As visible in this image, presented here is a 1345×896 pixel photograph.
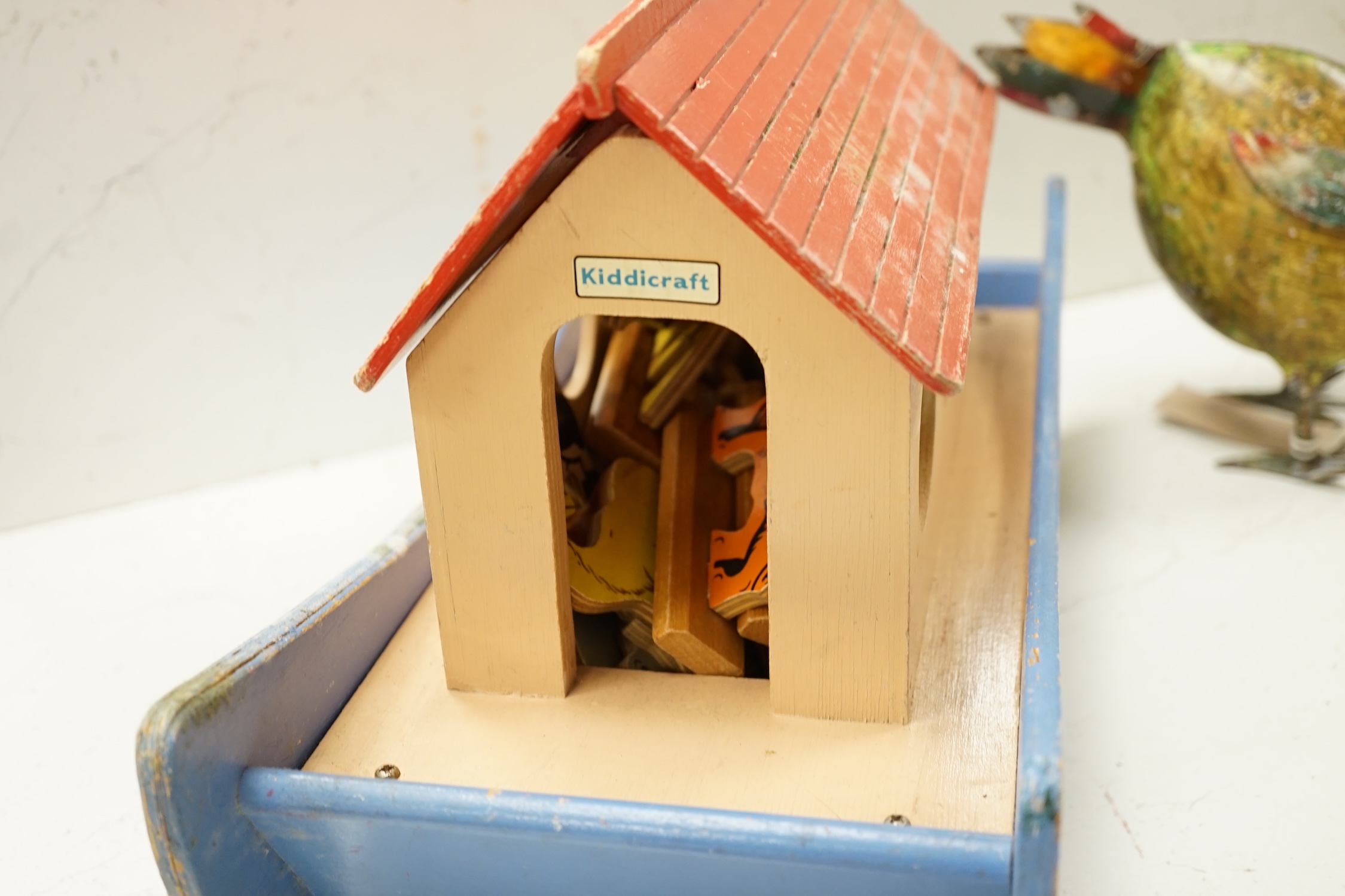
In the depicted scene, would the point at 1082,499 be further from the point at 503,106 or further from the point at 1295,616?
the point at 503,106

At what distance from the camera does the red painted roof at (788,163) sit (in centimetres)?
97

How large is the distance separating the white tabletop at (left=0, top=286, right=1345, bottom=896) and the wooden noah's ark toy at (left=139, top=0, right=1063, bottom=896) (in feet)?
0.77

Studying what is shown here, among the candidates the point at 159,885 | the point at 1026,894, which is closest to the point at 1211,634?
the point at 1026,894

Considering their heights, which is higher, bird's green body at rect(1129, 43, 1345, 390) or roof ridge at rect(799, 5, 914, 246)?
roof ridge at rect(799, 5, 914, 246)

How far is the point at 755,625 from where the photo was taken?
125cm

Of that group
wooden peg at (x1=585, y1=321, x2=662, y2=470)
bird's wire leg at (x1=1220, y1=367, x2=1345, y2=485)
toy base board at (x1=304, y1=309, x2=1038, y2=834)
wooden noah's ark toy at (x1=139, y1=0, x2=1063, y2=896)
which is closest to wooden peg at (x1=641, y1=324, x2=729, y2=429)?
wooden peg at (x1=585, y1=321, x2=662, y2=470)

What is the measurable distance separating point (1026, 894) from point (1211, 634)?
760 mm

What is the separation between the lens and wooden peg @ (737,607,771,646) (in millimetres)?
1240

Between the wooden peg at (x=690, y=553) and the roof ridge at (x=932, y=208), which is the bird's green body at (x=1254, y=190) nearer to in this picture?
the roof ridge at (x=932, y=208)

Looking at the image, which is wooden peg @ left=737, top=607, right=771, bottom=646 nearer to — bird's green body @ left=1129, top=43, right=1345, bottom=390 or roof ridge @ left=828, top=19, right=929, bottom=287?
roof ridge @ left=828, top=19, right=929, bottom=287

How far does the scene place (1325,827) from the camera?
1281mm

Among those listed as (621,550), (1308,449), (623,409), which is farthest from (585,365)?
(1308,449)

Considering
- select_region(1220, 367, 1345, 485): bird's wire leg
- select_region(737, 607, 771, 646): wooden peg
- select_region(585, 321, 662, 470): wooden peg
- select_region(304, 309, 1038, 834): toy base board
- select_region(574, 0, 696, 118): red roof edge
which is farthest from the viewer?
select_region(1220, 367, 1345, 485): bird's wire leg

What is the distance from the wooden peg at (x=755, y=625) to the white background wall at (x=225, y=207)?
1.03 meters
